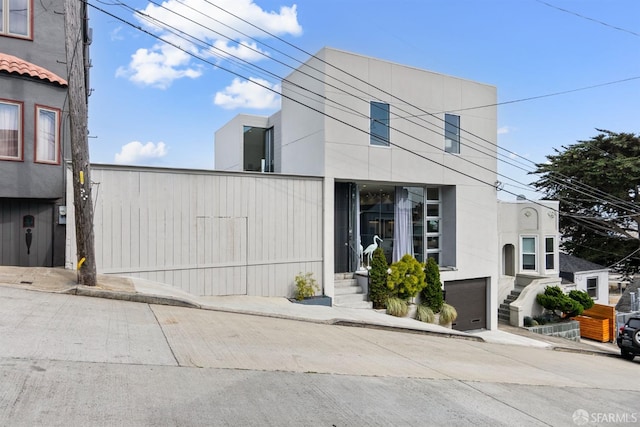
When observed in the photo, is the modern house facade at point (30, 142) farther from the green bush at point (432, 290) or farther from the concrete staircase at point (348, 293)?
the green bush at point (432, 290)

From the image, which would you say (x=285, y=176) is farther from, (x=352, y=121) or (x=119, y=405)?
(x=119, y=405)

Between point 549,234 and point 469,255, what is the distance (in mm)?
8010

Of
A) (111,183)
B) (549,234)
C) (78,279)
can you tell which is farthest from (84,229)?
(549,234)

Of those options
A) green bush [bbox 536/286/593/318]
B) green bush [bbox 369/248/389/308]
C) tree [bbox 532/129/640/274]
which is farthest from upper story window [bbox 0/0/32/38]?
tree [bbox 532/129/640/274]

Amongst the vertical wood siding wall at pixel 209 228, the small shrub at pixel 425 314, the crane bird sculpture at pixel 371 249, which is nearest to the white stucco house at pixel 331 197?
the vertical wood siding wall at pixel 209 228

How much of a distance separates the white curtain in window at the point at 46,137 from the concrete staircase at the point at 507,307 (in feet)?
56.0

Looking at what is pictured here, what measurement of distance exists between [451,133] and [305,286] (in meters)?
7.06

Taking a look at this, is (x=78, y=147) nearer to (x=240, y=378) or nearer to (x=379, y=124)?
(x=240, y=378)

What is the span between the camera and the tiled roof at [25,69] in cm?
892

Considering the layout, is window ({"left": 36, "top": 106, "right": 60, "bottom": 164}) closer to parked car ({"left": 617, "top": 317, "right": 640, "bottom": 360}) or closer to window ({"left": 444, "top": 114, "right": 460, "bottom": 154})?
window ({"left": 444, "top": 114, "right": 460, "bottom": 154})

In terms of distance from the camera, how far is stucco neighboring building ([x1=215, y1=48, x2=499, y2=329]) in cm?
1155

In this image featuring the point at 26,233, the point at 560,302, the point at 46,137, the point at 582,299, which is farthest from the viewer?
the point at 582,299

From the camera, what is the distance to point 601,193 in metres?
26.0

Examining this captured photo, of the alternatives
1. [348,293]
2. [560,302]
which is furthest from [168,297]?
[560,302]
